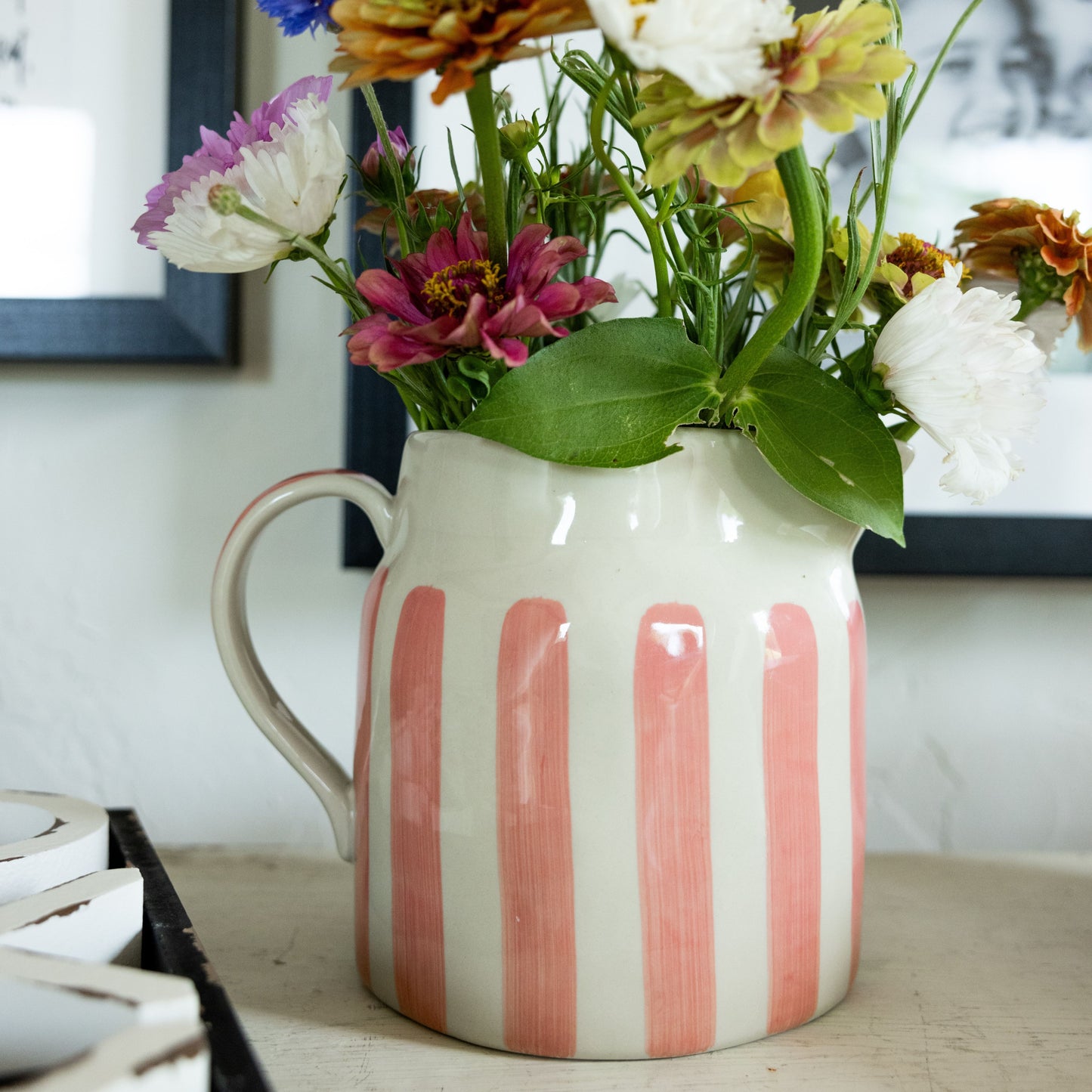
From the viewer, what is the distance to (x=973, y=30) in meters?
0.54

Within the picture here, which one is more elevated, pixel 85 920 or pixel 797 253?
pixel 797 253

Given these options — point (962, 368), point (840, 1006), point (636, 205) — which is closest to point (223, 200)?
point (636, 205)

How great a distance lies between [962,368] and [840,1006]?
0.75ft

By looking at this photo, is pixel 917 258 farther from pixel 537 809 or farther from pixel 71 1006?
pixel 71 1006

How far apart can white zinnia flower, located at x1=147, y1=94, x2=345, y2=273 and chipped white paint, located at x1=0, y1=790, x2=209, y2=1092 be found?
7.4 inches

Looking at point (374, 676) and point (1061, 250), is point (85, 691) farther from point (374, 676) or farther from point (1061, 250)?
point (1061, 250)

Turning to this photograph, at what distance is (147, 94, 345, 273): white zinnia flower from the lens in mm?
327

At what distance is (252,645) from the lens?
16.0 inches

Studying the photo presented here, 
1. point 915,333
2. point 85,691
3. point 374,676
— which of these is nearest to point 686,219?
point 915,333

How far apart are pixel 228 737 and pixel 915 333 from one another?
0.42m

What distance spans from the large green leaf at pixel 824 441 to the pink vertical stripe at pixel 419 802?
12cm

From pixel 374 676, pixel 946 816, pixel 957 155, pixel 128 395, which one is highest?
pixel 957 155

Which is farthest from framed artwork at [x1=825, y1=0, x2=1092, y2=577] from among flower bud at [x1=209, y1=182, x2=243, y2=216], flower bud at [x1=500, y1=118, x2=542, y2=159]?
flower bud at [x1=209, y1=182, x2=243, y2=216]

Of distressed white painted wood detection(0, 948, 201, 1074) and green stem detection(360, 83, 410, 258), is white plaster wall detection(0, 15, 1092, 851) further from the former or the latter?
distressed white painted wood detection(0, 948, 201, 1074)
